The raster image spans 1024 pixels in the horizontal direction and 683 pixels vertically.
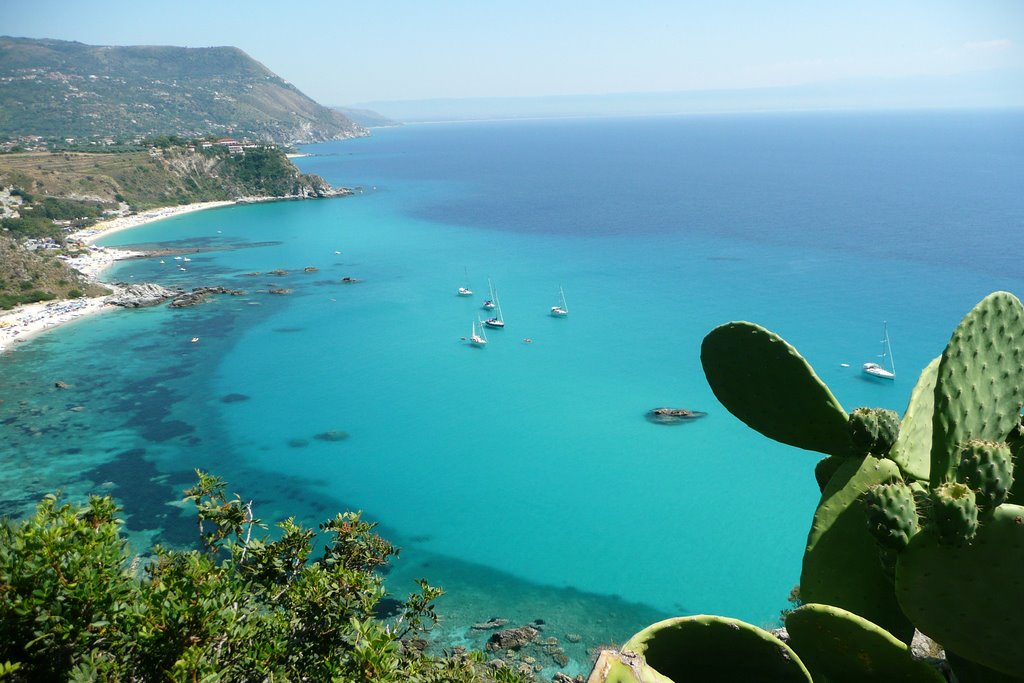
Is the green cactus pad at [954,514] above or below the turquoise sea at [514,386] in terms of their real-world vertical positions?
above

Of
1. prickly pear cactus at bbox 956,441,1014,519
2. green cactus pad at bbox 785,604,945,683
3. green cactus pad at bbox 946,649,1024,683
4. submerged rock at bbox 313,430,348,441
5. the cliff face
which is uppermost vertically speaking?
the cliff face

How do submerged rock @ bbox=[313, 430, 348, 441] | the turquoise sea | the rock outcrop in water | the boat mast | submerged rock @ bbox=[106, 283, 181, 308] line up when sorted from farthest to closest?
the rock outcrop in water, submerged rock @ bbox=[106, 283, 181, 308], the boat mast, submerged rock @ bbox=[313, 430, 348, 441], the turquoise sea

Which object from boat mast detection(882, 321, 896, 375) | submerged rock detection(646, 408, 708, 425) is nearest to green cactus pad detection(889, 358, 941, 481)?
submerged rock detection(646, 408, 708, 425)

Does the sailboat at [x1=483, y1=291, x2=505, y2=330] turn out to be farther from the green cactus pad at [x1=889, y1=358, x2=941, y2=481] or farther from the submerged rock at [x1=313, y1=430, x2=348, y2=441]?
the green cactus pad at [x1=889, y1=358, x2=941, y2=481]

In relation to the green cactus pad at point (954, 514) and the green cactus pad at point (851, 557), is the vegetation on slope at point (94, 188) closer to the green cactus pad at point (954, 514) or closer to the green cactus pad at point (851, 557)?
the green cactus pad at point (851, 557)

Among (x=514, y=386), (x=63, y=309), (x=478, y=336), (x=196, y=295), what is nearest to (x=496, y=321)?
(x=478, y=336)

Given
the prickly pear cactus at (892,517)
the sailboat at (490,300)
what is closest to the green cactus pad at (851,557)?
the prickly pear cactus at (892,517)
